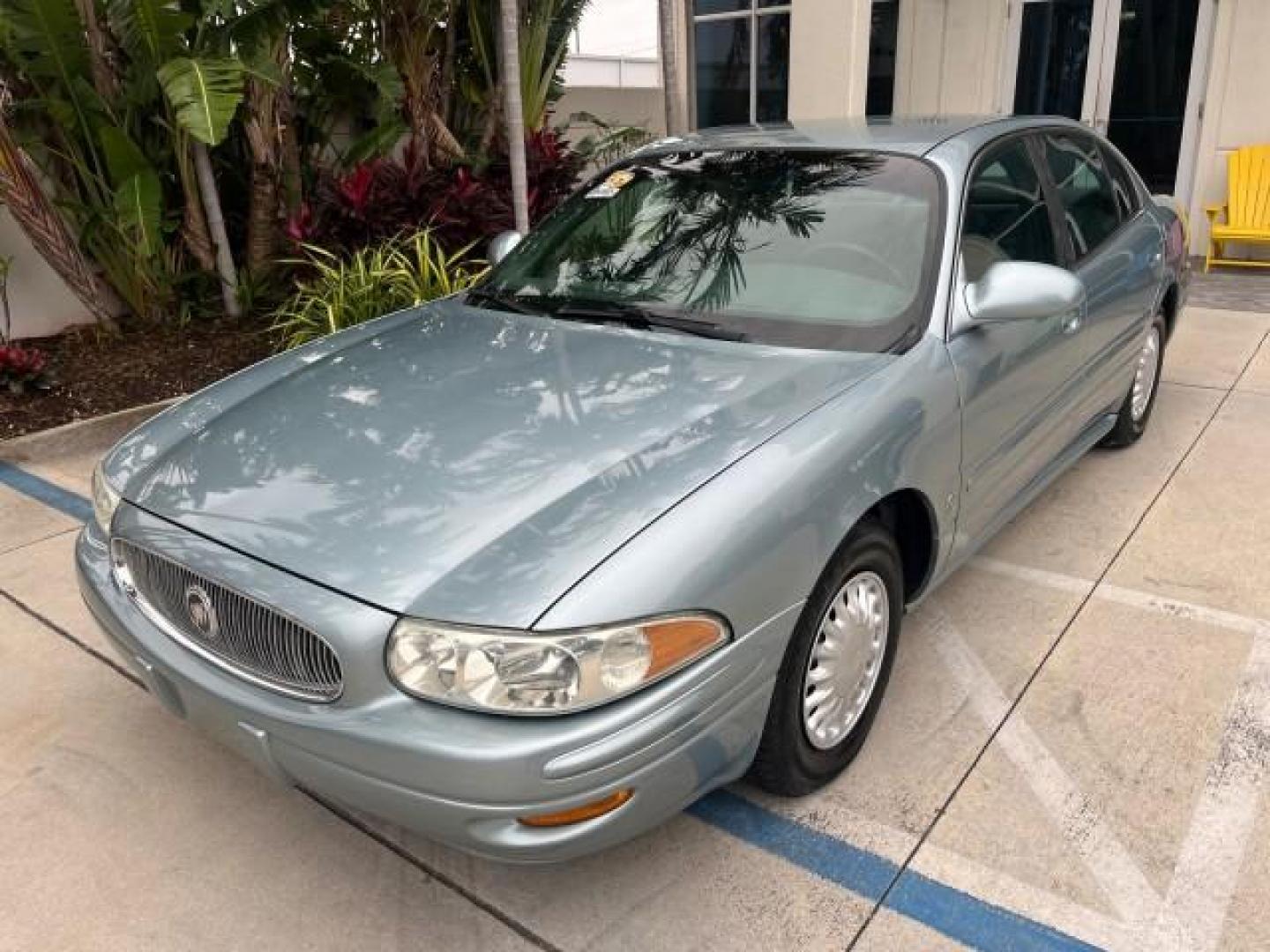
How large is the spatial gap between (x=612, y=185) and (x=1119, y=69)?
7.17 m

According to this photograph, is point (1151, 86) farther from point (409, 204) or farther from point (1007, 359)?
point (1007, 359)

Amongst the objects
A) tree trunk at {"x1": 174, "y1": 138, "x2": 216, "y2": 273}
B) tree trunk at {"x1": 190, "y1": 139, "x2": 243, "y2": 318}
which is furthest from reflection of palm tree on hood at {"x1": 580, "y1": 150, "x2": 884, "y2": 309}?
tree trunk at {"x1": 174, "y1": 138, "x2": 216, "y2": 273}

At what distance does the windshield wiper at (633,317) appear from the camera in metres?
2.91

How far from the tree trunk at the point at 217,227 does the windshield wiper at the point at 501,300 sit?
345cm

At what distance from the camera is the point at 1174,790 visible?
2.59 metres

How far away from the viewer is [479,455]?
7.77 feet

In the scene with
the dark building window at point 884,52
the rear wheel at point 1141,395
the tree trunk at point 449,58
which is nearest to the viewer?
the rear wheel at point 1141,395

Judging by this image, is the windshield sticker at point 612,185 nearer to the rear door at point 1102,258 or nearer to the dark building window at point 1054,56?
the rear door at point 1102,258

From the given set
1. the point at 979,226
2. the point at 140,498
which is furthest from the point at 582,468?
the point at 979,226

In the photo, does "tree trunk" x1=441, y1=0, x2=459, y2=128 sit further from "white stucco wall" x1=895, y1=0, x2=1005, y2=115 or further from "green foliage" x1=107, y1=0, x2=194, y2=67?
"white stucco wall" x1=895, y1=0, x2=1005, y2=115

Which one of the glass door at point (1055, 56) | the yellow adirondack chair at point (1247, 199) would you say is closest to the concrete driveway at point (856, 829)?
the yellow adirondack chair at point (1247, 199)

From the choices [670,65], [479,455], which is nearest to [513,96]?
[670,65]

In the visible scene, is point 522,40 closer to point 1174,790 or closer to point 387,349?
point 387,349

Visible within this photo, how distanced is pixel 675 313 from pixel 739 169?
2.40 feet
